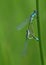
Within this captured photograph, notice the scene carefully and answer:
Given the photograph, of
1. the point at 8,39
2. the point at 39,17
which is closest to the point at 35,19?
the point at 39,17

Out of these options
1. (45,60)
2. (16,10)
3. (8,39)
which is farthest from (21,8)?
(45,60)

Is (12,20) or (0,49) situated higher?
(12,20)

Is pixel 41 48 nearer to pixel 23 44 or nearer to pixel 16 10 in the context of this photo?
pixel 23 44

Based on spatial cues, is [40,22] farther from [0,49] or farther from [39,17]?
[0,49]

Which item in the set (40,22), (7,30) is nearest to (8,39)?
(7,30)

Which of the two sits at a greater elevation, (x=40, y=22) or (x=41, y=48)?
(x=40, y=22)

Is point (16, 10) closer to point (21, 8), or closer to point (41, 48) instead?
point (21, 8)
